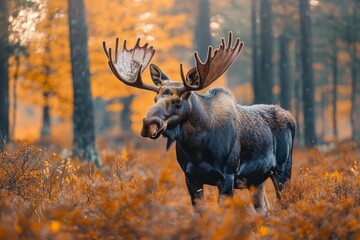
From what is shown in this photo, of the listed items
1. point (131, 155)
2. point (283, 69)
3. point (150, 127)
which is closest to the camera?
point (150, 127)

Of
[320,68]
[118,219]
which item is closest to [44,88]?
[118,219]

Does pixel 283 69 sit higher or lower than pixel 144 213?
higher

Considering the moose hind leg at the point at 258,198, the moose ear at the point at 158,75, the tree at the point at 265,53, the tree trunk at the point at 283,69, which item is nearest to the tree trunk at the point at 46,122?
the tree at the point at 265,53

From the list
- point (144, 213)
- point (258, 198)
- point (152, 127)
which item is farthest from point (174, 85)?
point (258, 198)

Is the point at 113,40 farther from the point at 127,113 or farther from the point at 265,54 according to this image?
the point at 127,113

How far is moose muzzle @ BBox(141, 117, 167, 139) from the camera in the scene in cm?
572

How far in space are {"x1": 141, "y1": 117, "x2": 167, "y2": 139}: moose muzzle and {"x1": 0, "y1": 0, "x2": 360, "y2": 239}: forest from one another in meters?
0.52

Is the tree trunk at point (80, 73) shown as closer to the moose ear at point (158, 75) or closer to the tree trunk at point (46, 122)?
the moose ear at point (158, 75)

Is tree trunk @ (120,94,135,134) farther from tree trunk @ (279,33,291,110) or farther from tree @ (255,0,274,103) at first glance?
tree @ (255,0,274,103)

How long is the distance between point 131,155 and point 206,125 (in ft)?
18.3

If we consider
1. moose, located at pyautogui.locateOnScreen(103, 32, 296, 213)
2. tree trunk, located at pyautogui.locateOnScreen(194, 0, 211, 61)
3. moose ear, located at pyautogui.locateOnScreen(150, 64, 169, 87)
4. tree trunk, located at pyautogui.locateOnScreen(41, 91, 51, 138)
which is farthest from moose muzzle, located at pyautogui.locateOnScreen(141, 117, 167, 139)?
tree trunk, located at pyautogui.locateOnScreen(194, 0, 211, 61)

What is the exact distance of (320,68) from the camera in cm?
3706

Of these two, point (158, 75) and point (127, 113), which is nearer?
point (158, 75)

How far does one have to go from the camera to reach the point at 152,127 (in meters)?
5.76
